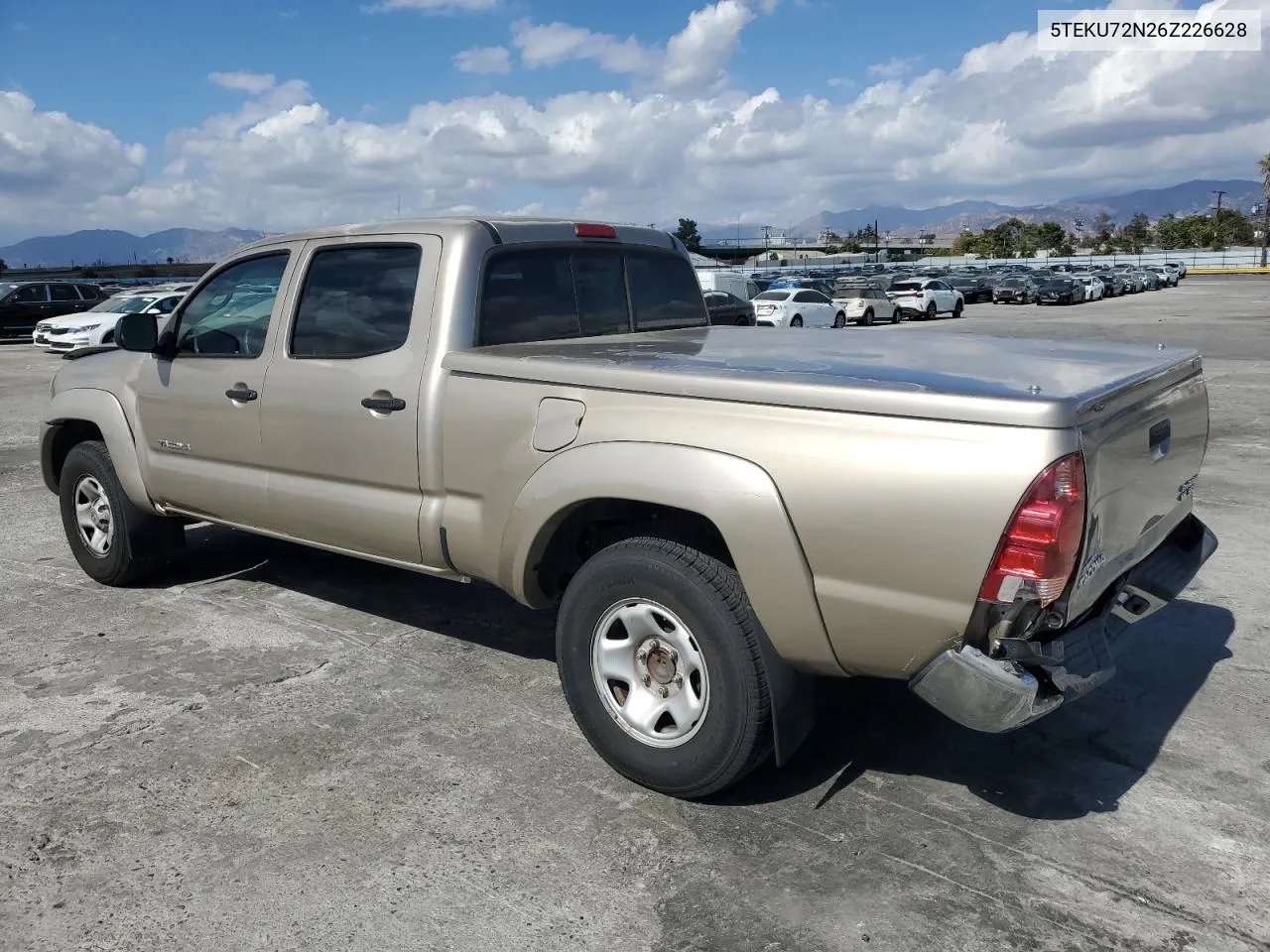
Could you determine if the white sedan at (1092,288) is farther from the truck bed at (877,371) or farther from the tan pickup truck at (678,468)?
the tan pickup truck at (678,468)

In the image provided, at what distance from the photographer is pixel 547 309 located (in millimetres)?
4570

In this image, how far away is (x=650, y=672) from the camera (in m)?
3.54

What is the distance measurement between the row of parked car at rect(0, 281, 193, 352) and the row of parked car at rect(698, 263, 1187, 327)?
12925 millimetres

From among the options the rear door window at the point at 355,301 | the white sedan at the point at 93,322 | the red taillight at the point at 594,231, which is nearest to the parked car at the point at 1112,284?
the white sedan at the point at 93,322

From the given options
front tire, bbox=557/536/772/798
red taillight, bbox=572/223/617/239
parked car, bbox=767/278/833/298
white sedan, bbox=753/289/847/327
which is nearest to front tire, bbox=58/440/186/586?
red taillight, bbox=572/223/617/239

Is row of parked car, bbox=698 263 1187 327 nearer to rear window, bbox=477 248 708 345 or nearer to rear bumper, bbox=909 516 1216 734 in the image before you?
rear window, bbox=477 248 708 345

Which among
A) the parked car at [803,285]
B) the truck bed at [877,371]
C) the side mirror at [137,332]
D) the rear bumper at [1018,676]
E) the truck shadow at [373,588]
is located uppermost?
the parked car at [803,285]

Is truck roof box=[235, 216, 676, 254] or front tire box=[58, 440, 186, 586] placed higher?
truck roof box=[235, 216, 676, 254]

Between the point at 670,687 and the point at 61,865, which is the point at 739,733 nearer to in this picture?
the point at 670,687

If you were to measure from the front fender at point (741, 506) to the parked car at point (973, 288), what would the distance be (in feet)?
159

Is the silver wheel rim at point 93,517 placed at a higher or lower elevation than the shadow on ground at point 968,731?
higher

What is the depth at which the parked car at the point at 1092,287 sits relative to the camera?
49.1 metres

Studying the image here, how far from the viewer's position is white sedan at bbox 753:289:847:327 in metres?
30.3

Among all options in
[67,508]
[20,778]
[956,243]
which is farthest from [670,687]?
[956,243]
